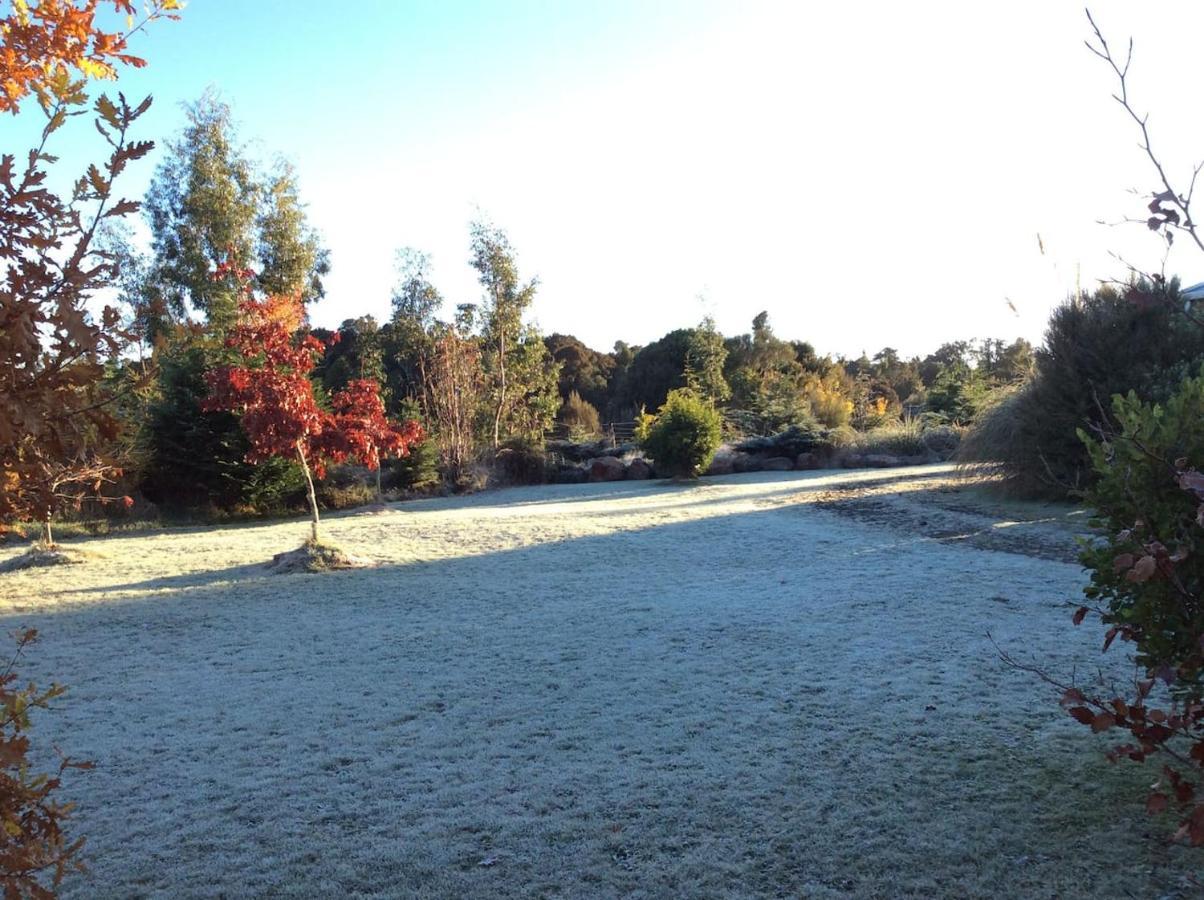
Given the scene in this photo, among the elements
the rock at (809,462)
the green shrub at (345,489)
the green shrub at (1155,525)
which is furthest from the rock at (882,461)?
the green shrub at (1155,525)

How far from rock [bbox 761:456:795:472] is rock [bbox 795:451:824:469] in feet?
0.55

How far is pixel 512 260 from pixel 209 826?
19.2 meters

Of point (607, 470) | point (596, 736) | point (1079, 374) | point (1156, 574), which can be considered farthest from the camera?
point (607, 470)

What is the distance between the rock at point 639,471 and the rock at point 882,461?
5048 millimetres

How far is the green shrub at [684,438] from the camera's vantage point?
53.5ft

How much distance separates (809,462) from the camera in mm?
19219

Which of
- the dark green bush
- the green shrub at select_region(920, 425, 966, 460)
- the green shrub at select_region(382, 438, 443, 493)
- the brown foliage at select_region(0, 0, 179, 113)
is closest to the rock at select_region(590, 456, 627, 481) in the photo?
the dark green bush

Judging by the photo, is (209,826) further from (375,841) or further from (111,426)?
(111,426)

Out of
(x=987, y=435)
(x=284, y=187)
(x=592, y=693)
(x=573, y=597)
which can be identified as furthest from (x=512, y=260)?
(x=592, y=693)

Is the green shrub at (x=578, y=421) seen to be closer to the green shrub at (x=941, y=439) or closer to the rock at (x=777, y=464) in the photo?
the rock at (x=777, y=464)

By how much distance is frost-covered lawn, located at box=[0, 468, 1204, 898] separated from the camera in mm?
2559

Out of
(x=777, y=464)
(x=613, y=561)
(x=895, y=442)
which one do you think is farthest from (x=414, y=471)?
(x=895, y=442)

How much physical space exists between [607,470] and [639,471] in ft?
2.34

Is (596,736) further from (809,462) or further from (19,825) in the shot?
(809,462)
